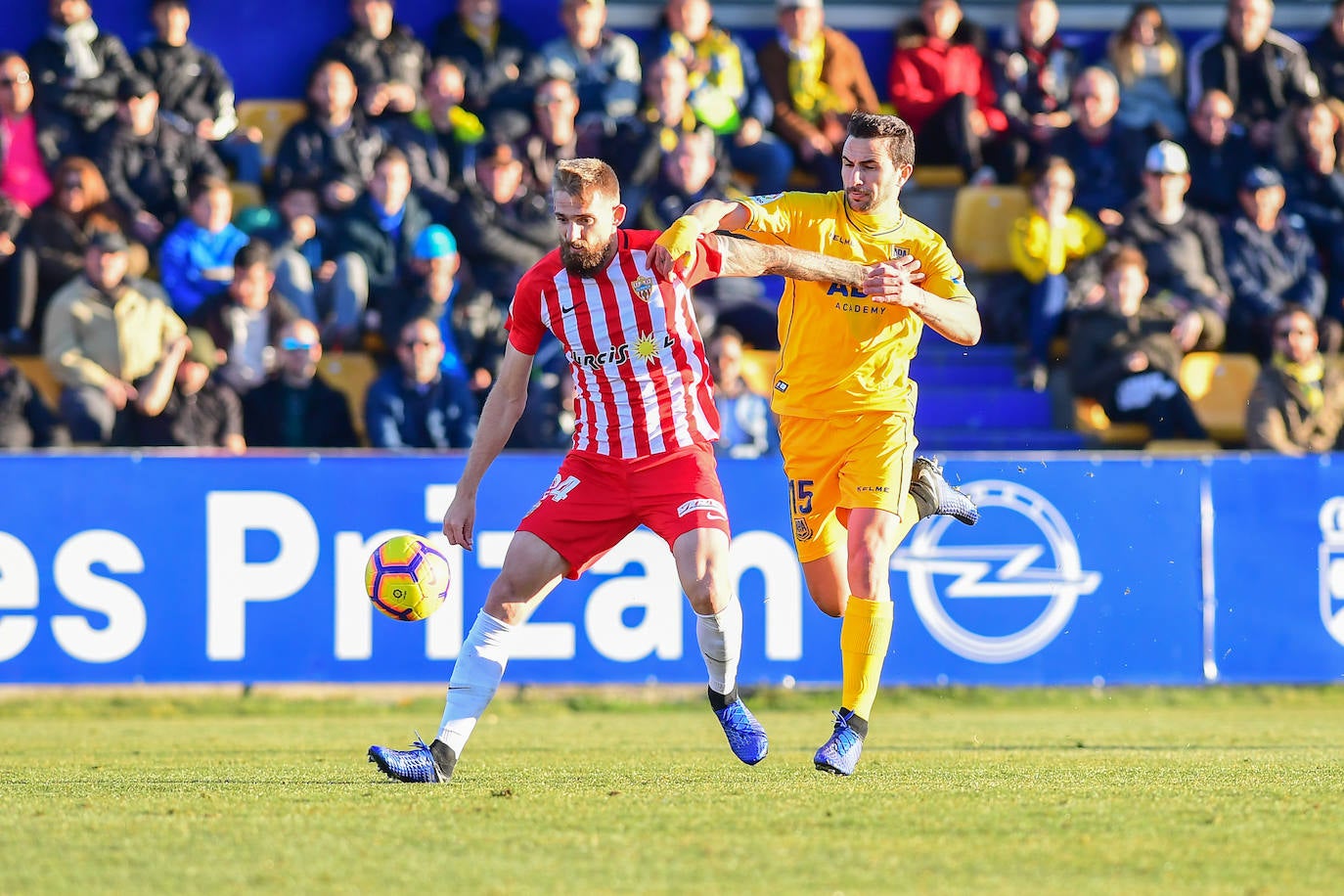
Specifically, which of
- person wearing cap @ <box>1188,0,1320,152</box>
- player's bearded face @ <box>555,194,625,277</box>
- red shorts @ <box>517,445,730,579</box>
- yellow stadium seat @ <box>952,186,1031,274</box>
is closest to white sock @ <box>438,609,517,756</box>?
red shorts @ <box>517,445,730,579</box>

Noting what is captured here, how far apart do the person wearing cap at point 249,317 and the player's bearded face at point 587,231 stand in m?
6.56

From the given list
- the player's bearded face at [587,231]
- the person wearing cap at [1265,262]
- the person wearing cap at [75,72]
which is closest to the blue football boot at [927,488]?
the player's bearded face at [587,231]

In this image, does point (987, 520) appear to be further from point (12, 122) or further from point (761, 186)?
point (12, 122)

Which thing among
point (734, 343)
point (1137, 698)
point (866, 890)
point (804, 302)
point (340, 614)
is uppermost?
point (804, 302)

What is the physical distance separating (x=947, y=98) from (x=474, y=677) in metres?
10.4

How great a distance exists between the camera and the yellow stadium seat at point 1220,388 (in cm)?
1393

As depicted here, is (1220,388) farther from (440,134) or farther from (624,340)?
(624,340)

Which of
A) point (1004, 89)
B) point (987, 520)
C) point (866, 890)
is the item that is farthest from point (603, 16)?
point (866, 890)

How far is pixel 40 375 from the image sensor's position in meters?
12.9

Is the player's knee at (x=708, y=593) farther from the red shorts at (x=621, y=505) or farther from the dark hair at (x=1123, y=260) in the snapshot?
the dark hair at (x=1123, y=260)

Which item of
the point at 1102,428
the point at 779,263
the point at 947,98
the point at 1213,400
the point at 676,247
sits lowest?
the point at 1102,428

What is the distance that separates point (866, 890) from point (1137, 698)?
872 centimetres

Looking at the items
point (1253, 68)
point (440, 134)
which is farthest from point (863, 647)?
point (1253, 68)

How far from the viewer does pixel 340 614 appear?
11.2 m
